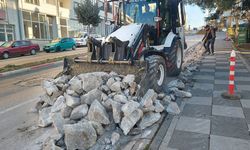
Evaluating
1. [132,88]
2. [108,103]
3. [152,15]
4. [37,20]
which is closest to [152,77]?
[132,88]

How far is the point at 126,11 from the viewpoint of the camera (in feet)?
25.0

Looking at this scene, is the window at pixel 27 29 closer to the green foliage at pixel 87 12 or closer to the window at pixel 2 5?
the window at pixel 2 5

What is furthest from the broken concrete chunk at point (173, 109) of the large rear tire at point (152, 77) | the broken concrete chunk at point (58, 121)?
the broken concrete chunk at point (58, 121)

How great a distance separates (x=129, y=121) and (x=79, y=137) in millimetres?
956

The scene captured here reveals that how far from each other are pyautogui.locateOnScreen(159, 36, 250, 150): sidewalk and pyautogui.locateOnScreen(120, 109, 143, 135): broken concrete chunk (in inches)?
24.2

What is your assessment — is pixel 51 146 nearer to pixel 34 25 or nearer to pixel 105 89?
pixel 105 89

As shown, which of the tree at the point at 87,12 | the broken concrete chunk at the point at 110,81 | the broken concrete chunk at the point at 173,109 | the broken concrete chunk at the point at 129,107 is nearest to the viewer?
the broken concrete chunk at the point at 129,107

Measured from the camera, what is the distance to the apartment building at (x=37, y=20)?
23.8 meters

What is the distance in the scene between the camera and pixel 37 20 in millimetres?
28406

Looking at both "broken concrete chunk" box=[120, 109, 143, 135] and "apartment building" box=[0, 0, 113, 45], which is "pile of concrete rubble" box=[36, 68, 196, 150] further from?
"apartment building" box=[0, 0, 113, 45]

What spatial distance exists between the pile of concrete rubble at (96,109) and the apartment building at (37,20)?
1905 centimetres

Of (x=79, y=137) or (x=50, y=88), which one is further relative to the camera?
(x=50, y=88)

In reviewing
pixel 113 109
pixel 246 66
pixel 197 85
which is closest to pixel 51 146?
pixel 113 109

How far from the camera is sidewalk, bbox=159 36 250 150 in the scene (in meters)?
3.66
